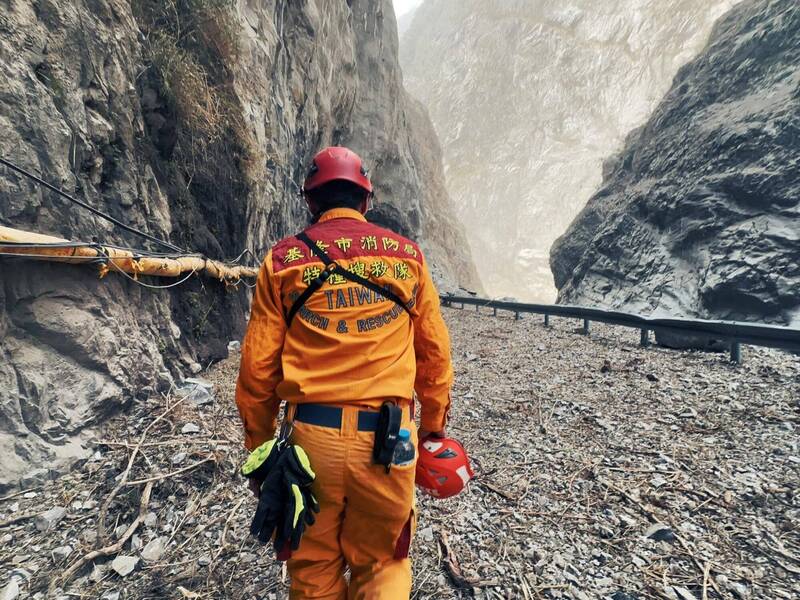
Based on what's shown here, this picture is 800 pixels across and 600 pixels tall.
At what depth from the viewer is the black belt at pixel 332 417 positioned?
1.69 metres

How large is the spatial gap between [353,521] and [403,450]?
0.44 metres

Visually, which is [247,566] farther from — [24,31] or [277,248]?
[24,31]

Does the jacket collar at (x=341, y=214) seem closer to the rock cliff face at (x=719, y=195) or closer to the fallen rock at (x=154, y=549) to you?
the fallen rock at (x=154, y=549)

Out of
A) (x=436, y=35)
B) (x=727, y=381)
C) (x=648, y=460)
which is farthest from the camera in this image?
(x=436, y=35)

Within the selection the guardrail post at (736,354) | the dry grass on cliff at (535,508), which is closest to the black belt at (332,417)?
the dry grass on cliff at (535,508)

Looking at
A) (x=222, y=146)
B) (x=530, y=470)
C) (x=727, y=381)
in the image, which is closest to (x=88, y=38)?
(x=222, y=146)

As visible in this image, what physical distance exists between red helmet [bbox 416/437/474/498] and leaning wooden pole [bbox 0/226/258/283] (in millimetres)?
3393

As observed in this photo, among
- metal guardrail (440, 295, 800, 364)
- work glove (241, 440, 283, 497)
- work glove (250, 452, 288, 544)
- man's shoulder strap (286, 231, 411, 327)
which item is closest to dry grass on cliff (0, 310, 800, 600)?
metal guardrail (440, 295, 800, 364)

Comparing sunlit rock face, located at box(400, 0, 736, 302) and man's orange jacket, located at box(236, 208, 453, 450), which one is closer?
man's orange jacket, located at box(236, 208, 453, 450)

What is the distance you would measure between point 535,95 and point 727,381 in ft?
363

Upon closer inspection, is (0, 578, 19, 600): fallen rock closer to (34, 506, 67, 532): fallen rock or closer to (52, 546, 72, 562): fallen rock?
(52, 546, 72, 562): fallen rock

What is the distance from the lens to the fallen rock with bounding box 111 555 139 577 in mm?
2396

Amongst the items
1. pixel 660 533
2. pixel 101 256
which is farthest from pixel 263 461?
pixel 101 256

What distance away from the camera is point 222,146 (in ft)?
21.1
